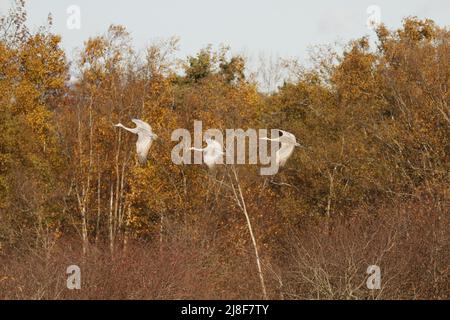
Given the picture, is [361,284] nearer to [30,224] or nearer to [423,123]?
[423,123]

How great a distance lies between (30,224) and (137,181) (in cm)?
436

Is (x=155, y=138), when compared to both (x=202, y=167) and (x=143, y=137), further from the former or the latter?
(x=202, y=167)

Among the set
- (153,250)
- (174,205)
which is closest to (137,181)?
(174,205)

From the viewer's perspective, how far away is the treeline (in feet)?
99.3

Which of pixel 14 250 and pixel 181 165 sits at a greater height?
pixel 181 165

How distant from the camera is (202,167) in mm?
32969

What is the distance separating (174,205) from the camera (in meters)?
32.8

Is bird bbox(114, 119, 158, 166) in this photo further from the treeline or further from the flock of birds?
the treeline

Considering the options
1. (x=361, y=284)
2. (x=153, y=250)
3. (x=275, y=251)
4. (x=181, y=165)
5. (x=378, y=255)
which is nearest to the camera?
(x=361, y=284)

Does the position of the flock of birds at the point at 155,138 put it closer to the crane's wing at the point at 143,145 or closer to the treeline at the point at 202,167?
the crane's wing at the point at 143,145

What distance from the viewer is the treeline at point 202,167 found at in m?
30.3

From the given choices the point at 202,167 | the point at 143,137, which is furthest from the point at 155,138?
the point at 202,167

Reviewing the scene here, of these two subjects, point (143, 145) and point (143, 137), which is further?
point (143, 137)

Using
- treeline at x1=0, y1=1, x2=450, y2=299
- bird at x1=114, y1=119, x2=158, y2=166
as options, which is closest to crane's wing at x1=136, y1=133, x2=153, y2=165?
bird at x1=114, y1=119, x2=158, y2=166
